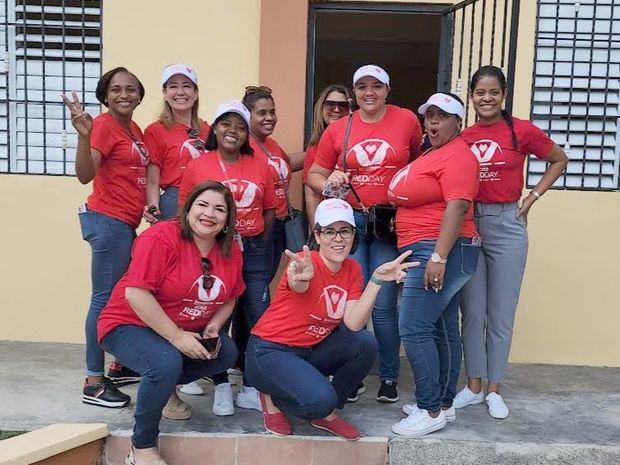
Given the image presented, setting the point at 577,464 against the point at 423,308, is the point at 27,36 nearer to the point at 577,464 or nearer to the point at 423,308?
the point at 423,308

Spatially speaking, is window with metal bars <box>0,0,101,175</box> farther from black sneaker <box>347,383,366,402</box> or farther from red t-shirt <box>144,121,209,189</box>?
black sneaker <box>347,383,366,402</box>

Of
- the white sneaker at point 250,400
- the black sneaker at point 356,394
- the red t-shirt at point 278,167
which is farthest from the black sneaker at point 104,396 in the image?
the red t-shirt at point 278,167

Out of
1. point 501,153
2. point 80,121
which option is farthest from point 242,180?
point 501,153

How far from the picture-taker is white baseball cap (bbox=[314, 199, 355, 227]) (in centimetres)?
301

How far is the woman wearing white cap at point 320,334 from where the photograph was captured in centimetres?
303

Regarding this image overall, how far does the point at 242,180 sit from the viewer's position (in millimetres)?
3434

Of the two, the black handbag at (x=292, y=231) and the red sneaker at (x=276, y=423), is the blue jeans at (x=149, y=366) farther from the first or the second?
the black handbag at (x=292, y=231)

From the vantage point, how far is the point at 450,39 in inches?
181

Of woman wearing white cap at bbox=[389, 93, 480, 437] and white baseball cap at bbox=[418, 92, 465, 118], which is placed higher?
white baseball cap at bbox=[418, 92, 465, 118]

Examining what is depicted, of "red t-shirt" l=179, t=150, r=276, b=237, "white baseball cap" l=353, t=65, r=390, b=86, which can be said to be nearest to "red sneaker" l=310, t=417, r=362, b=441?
"red t-shirt" l=179, t=150, r=276, b=237

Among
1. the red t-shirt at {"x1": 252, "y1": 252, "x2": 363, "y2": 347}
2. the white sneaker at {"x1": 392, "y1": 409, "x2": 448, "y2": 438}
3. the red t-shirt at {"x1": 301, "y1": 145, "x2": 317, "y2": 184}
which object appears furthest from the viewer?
the red t-shirt at {"x1": 301, "y1": 145, "x2": 317, "y2": 184}

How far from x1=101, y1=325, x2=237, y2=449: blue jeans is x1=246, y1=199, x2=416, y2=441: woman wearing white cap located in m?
0.38

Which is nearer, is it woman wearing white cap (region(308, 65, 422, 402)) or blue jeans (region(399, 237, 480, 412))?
blue jeans (region(399, 237, 480, 412))

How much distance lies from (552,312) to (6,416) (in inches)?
135
